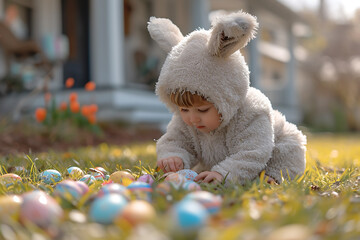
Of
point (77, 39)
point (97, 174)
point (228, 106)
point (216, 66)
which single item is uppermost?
point (77, 39)

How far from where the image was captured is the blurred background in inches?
254

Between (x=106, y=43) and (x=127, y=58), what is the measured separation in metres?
Answer: 3.25

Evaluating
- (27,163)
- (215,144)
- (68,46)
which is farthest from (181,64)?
(68,46)

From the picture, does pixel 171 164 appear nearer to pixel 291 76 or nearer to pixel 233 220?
pixel 233 220

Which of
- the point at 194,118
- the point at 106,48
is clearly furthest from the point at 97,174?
the point at 106,48

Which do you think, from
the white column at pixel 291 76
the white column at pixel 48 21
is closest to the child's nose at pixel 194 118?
the white column at pixel 48 21

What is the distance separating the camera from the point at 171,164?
2.22m

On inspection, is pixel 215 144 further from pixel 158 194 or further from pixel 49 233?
pixel 49 233

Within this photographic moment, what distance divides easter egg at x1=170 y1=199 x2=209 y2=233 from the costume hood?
3.45ft

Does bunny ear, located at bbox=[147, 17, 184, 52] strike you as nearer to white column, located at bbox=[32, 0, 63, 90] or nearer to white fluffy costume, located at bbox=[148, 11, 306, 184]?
white fluffy costume, located at bbox=[148, 11, 306, 184]

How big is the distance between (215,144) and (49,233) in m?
1.32

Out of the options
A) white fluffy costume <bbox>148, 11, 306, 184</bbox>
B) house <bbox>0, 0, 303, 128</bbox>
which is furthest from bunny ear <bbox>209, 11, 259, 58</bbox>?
house <bbox>0, 0, 303, 128</bbox>

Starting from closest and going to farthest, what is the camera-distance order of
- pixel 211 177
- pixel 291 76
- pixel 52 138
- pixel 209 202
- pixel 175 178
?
pixel 209 202
pixel 175 178
pixel 211 177
pixel 52 138
pixel 291 76

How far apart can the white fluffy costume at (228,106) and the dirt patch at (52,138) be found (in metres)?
1.74
